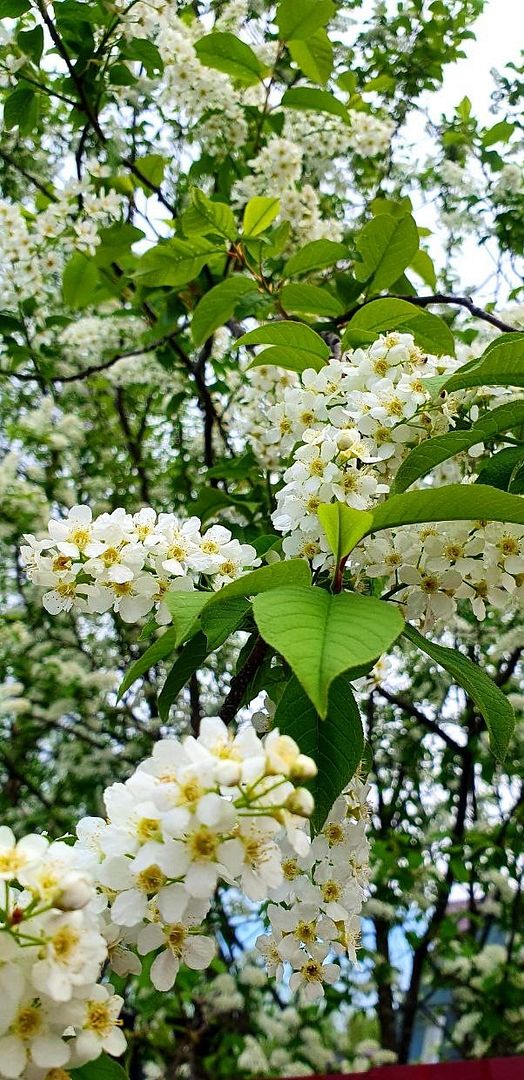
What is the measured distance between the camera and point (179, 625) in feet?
2.90

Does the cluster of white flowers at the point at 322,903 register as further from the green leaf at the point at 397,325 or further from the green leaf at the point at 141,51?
the green leaf at the point at 141,51

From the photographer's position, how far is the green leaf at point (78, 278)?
279cm

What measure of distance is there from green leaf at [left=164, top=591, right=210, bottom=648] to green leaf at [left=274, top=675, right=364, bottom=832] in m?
0.12

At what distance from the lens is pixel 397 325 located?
58.7 inches

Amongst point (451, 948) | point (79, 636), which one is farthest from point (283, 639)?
point (79, 636)

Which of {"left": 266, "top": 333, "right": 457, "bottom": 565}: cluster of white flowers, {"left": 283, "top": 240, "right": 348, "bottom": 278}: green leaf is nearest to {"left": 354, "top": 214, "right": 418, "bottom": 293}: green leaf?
{"left": 283, "top": 240, "right": 348, "bottom": 278}: green leaf

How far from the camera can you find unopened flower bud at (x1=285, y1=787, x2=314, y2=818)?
0.64 meters

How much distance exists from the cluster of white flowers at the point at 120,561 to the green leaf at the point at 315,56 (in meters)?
1.89

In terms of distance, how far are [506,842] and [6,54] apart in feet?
10.5

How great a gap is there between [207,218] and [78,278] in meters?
1.01

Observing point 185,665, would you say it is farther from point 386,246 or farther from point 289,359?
point 386,246

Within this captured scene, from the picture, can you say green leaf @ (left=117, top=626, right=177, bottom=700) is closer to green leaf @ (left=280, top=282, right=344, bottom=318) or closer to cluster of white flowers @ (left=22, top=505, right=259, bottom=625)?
cluster of white flowers @ (left=22, top=505, right=259, bottom=625)

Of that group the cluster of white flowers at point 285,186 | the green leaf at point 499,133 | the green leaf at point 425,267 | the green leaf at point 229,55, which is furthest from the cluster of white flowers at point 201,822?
the green leaf at point 499,133

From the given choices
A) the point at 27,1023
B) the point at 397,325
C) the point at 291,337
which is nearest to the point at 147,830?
the point at 27,1023
